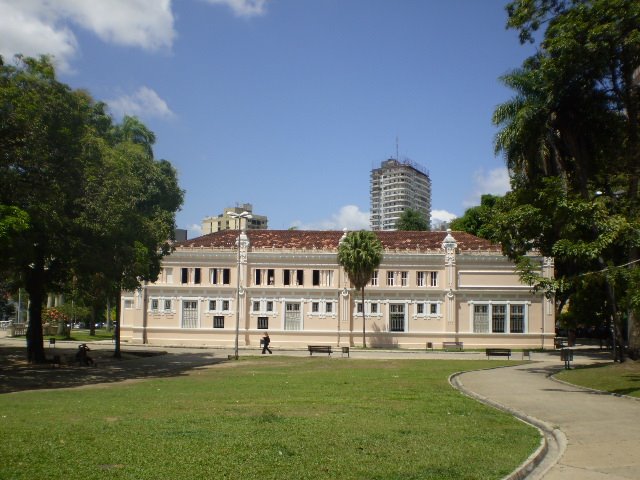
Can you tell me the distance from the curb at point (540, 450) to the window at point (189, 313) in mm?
42972

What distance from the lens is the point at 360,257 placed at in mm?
51531

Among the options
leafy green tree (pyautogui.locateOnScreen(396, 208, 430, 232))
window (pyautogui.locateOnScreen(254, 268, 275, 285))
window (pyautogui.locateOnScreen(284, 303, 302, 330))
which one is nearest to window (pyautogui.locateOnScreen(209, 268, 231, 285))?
window (pyautogui.locateOnScreen(254, 268, 275, 285))

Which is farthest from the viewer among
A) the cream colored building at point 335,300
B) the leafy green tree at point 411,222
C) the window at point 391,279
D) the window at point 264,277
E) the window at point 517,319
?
the leafy green tree at point 411,222

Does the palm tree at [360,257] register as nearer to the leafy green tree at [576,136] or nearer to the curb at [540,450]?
the leafy green tree at [576,136]

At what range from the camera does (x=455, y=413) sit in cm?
1528

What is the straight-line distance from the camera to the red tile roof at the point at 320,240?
58625mm

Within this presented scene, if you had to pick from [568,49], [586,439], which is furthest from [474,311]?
[586,439]

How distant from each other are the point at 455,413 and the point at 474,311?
140 feet

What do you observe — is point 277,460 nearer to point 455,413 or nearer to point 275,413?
point 275,413

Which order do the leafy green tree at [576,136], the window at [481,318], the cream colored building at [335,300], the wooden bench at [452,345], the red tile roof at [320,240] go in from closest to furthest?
the leafy green tree at [576,136], the wooden bench at [452,345], the cream colored building at [335,300], the window at [481,318], the red tile roof at [320,240]

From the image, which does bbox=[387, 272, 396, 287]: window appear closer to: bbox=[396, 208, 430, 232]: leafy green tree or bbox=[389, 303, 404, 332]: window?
bbox=[389, 303, 404, 332]: window

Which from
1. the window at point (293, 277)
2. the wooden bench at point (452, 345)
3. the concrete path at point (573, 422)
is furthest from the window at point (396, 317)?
the concrete path at point (573, 422)

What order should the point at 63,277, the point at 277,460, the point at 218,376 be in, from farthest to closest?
the point at 63,277 → the point at 218,376 → the point at 277,460

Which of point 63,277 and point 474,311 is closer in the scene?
point 63,277
